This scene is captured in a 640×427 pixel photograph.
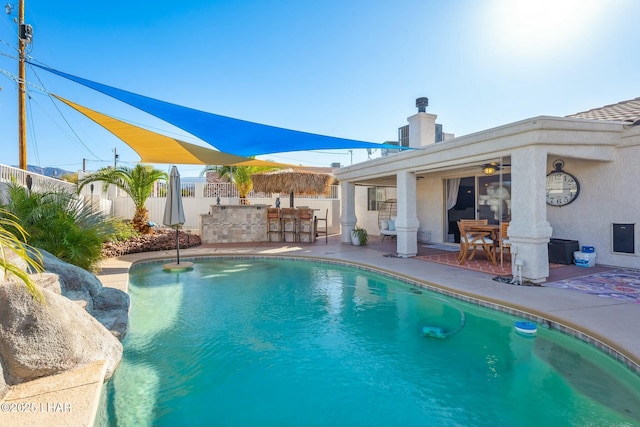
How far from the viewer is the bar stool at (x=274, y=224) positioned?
12703mm

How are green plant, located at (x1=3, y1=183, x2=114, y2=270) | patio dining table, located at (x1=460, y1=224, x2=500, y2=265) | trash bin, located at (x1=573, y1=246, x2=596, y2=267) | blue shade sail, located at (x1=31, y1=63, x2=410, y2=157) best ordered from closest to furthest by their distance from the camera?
blue shade sail, located at (x1=31, y1=63, x2=410, y2=157) < green plant, located at (x1=3, y1=183, x2=114, y2=270) < trash bin, located at (x1=573, y1=246, x2=596, y2=267) < patio dining table, located at (x1=460, y1=224, x2=500, y2=265)

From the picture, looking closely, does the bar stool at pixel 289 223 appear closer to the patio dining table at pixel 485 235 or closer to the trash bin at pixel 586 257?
the patio dining table at pixel 485 235

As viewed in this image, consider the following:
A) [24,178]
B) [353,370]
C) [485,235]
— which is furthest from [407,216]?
[24,178]

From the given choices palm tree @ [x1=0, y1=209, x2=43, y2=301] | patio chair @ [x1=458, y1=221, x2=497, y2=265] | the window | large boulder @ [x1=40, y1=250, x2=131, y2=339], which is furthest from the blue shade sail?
the window

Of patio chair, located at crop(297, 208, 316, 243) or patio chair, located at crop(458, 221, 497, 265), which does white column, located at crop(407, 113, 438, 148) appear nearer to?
patio chair, located at crop(458, 221, 497, 265)

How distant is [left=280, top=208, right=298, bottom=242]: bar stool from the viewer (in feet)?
41.4

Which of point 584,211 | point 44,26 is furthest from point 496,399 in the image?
point 44,26

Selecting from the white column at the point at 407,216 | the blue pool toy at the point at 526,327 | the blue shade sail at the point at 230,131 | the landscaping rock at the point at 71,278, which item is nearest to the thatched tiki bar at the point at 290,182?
the white column at the point at 407,216

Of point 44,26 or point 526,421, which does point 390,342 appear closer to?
point 526,421

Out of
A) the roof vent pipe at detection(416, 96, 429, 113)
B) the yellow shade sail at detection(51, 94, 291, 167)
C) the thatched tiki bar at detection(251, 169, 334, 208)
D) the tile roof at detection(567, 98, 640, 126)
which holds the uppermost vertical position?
the roof vent pipe at detection(416, 96, 429, 113)

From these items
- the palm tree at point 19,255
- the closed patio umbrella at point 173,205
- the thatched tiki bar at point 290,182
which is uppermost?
the thatched tiki bar at point 290,182

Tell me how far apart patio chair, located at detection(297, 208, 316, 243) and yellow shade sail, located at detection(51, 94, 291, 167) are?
2521mm

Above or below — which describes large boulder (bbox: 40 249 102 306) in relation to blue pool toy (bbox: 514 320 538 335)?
above

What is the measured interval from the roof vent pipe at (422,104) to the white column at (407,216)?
249 cm
